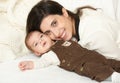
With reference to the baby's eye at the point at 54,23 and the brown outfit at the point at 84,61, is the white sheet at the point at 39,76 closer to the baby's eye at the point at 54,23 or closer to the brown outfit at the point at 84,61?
the brown outfit at the point at 84,61

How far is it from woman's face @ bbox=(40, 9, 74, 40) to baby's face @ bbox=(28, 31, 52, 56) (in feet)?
0.11

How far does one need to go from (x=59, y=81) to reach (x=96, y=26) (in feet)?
1.21

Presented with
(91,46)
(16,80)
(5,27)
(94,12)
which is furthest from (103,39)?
(5,27)

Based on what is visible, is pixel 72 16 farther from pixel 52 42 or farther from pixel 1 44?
pixel 1 44

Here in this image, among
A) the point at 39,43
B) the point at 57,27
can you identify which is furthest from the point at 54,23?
the point at 39,43

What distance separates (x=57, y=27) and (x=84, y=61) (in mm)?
266

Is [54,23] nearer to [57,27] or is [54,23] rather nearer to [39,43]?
[57,27]

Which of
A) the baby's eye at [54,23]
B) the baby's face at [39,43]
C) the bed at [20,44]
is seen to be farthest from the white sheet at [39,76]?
the baby's eye at [54,23]

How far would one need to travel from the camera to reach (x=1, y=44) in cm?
150

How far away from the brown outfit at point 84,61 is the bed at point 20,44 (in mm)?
32

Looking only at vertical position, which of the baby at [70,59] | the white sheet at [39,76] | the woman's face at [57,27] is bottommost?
the white sheet at [39,76]

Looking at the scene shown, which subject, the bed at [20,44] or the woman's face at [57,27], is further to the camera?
the woman's face at [57,27]

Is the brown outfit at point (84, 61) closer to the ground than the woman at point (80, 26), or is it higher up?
closer to the ground

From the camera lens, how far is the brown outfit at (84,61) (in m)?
1.23
